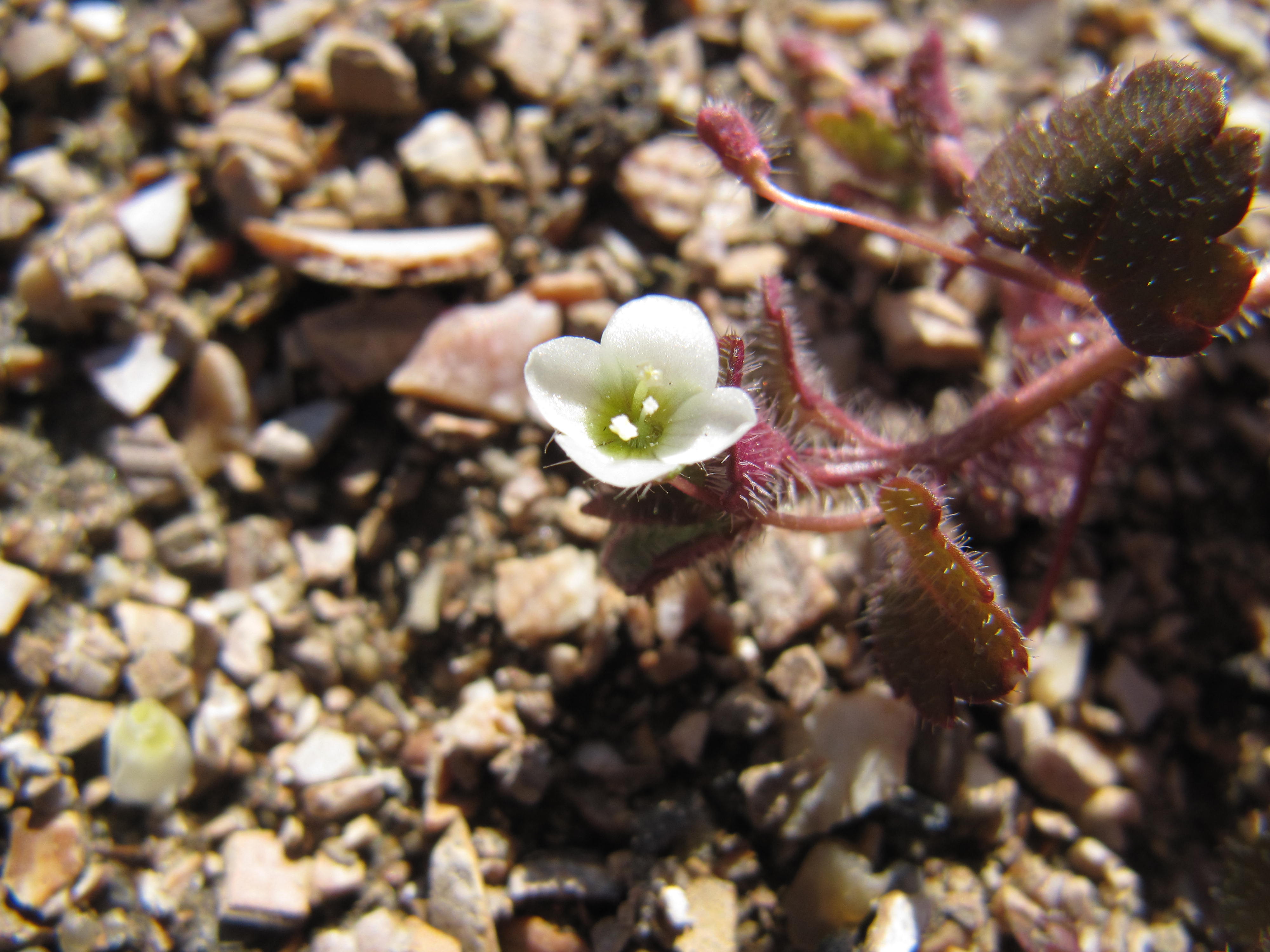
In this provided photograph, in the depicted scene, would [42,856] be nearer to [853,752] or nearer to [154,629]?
[154,629]

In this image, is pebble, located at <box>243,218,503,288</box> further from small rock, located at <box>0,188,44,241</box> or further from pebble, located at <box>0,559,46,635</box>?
pebble, located at <box>0,559,46,635</box>

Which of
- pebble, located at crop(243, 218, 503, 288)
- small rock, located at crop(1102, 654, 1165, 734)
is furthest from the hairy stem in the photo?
small rock, located at crop(1102, 654, 1165, 734)

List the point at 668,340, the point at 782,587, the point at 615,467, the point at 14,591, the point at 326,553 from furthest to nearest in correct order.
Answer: the point at 326,553 → the point at 782,587 → the point at 14,591 → the point at 668,340 → the point at 615,467

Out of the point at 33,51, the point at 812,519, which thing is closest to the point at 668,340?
the point at 812,519

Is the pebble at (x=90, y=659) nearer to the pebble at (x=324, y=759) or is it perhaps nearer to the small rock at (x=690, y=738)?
the pebble at (x=324, y=759)

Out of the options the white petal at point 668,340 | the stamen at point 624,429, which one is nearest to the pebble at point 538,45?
the white petal at point 668,340
